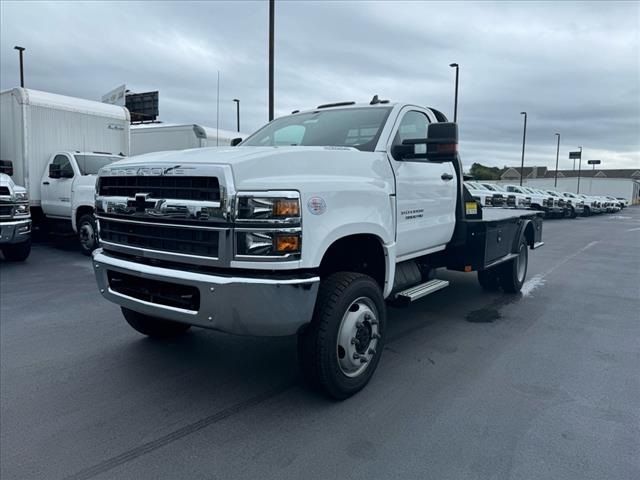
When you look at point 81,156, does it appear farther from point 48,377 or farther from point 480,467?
point 480,467

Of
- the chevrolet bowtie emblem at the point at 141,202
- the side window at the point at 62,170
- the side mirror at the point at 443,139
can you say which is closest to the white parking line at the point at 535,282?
the side mirror at the point at 443,139

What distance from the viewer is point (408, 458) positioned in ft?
9.59

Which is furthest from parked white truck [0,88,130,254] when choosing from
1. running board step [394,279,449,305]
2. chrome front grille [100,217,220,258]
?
running board step [394,279,449,305]

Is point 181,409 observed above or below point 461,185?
below

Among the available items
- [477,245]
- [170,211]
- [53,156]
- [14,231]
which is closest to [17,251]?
[14,231]

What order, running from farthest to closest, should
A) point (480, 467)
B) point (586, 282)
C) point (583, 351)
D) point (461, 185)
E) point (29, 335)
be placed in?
point (586, 282)
point (461, 185)
point (29, 335)
point (583, 351)
point (480, 467)

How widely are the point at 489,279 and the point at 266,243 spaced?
4998 millimetres

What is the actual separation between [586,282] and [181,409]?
716 cm

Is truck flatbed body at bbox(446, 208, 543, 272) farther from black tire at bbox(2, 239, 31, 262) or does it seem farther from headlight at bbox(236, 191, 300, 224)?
black tire at bbox(2, 239, 31, 262)

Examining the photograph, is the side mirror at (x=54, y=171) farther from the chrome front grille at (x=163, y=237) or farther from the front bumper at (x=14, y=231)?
the chrome front grille at (x=163, y=237)

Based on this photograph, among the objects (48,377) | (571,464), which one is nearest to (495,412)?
(571,464)

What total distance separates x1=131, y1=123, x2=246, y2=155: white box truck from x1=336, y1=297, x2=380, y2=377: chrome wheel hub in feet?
39.4

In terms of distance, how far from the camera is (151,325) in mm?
4723

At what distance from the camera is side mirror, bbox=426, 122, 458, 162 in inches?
160
